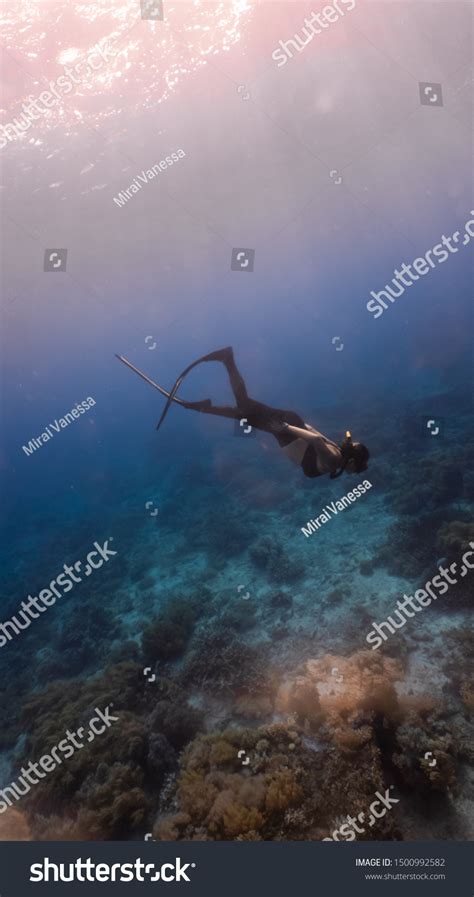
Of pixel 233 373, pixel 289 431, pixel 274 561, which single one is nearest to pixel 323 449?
pixel 289 431

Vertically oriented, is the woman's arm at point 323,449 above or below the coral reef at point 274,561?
above

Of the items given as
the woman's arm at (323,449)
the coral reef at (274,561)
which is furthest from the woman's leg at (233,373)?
the coral reef at (274,561)

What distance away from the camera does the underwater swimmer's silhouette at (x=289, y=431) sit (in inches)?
227

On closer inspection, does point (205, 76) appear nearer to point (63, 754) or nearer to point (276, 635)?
point (276, 635)

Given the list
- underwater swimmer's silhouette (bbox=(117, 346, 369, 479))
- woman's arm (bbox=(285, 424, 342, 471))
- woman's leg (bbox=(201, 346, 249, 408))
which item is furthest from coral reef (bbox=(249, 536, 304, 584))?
woman's leg (bbox=(201, 346, 249, 408))

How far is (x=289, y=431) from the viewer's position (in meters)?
5.98

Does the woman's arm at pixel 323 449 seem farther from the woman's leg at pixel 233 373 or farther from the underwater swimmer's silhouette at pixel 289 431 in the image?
the woman's leg at pixel 233 373

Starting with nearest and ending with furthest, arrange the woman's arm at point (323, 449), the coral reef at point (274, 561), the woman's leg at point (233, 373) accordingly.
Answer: the woman's arm at point (323, 449), the woman's leg at point (233, 373), the coral reef at point (274, 561)

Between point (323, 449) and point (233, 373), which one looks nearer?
point (323, 449)

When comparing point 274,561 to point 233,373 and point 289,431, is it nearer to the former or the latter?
point 289,431

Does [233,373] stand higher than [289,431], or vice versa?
[233,373]

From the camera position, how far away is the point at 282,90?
23156mm

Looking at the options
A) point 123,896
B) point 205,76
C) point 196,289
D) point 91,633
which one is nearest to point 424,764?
point 123,896

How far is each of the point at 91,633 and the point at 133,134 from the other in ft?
85.2
